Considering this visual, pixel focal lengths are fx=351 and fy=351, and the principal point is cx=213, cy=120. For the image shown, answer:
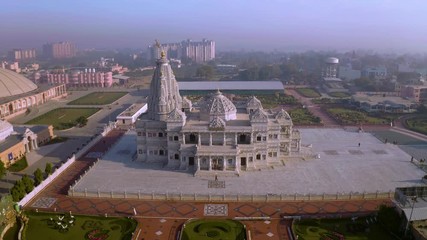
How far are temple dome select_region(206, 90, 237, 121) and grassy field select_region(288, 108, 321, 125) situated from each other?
27.8m

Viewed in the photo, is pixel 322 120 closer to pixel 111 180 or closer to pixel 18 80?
pixel 111 180

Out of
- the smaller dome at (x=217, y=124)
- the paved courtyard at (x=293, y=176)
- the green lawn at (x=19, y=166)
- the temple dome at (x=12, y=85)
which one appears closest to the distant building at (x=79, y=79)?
the temple dome at (x=12, y=85)

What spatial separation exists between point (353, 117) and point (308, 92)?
40802 mm

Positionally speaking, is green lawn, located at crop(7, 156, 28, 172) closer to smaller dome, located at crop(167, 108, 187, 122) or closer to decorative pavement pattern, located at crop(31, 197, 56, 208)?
decorative pavement pattern, located at crop(31, 197, 56, 208)

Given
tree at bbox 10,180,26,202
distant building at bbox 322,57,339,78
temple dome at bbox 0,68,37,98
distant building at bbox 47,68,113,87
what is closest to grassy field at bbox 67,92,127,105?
temple dome at bbox 0,68,37,98

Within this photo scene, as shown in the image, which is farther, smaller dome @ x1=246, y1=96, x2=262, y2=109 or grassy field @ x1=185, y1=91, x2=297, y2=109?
grassy field @ x1=185, y1=91, x2=297, y2=109

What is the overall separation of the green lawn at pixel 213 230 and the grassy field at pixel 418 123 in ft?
162

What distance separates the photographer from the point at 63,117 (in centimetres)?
8175

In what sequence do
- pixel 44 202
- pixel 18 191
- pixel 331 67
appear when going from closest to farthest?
1. pixel 18 191
2. pixel 44 202
3. pixel 331 67

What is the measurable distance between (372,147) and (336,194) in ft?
68.6

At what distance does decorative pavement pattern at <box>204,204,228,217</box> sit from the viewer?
117ft

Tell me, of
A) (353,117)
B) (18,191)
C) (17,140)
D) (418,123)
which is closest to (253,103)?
(353,117)

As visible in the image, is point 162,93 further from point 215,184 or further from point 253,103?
point 215,184

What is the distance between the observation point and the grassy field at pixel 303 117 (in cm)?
7381
